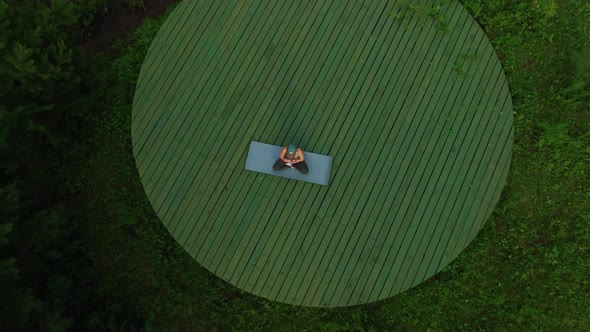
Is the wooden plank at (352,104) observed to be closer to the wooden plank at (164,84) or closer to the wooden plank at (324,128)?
the wooden plank at (324,128)

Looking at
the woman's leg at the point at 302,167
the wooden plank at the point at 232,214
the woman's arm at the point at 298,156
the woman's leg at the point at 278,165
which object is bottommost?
the wooden plank at the point at 232,214

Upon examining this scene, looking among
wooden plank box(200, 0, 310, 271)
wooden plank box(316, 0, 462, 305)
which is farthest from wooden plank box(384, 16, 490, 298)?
wooden plank box(200, 0, 310, 271)

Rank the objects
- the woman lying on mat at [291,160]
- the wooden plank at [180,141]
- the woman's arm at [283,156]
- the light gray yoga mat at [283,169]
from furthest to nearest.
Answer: the wooden plank at [180,141] → the light gray yoga mat at [283,169] → the woman's arm at [283,156] → the woman lying on mat at [291,160]

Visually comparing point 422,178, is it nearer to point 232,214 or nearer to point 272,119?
point 272,119

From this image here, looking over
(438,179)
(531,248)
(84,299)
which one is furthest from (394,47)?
(84,299)

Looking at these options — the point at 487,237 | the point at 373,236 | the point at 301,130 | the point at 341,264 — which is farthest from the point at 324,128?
the point at 487,237

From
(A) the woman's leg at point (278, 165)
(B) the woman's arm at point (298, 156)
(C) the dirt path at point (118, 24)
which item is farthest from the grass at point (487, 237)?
(B) the woman's arm at point (298, 156)
